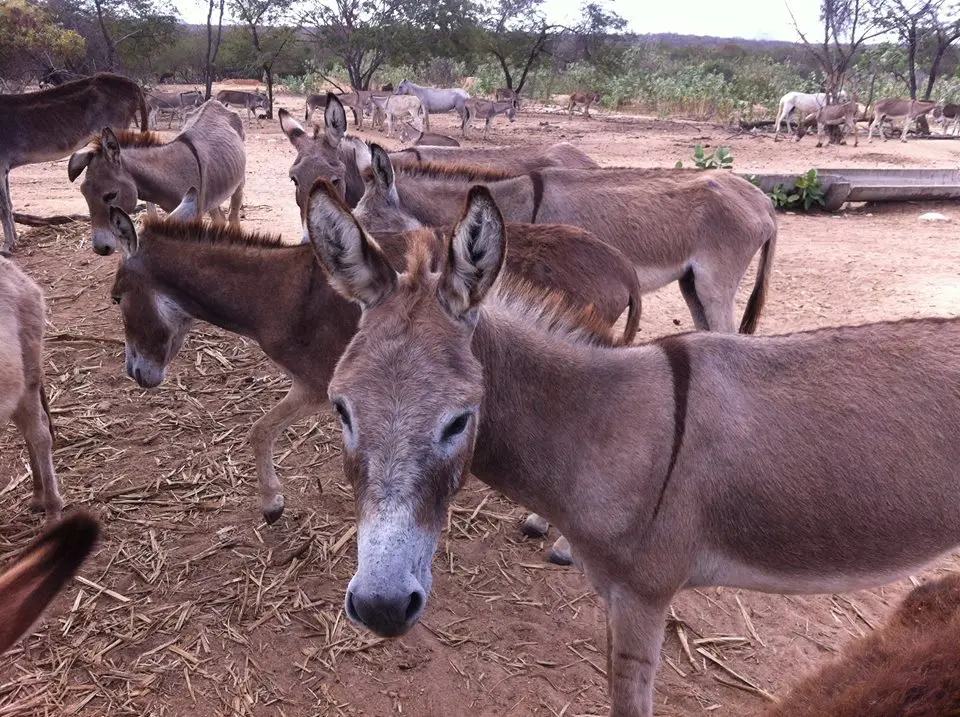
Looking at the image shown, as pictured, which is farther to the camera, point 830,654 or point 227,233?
point 227,233

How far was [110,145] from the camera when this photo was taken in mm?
6234

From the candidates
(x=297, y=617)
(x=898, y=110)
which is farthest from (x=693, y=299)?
(x=898, y=110)

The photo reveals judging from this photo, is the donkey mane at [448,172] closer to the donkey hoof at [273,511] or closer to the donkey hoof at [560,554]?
the donkey hoof at [273,511]

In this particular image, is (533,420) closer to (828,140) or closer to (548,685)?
(548,685)

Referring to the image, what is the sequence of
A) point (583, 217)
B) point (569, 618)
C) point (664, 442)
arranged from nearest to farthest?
1. point (664, 442)
2. point (569, 618)
3. point (583, 217)

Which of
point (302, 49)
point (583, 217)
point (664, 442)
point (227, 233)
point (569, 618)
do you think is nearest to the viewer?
point (664, 442)

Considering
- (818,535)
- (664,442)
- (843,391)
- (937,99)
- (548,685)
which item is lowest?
(548,685)

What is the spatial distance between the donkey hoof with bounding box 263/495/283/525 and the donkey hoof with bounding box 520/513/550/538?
56.3 inches

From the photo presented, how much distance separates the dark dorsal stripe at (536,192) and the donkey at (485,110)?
56.6 ft

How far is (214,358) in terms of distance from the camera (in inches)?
205

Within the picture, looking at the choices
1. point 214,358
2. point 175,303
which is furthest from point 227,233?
point 214,358

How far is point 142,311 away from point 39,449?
38.4 inches

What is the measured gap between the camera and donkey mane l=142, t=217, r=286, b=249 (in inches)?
136

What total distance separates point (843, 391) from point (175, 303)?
330cm
